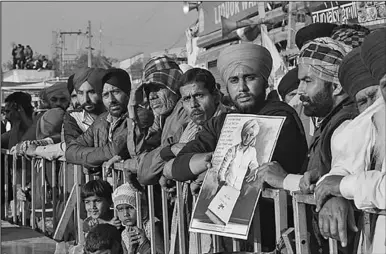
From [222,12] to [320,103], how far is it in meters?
18.1

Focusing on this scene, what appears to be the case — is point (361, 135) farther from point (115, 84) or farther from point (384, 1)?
point (384, 1)

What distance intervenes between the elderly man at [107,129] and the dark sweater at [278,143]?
1364 millimetres

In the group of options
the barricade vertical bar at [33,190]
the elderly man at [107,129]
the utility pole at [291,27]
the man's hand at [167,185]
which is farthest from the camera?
the utility pole at [291,27]

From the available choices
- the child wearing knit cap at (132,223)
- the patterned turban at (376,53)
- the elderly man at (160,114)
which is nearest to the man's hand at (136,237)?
the child wearing knit cap at (132,223)

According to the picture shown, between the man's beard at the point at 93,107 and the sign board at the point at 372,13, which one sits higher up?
the sign board at the point at 372,13

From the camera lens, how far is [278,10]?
18.5 meters

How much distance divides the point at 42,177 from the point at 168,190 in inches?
121

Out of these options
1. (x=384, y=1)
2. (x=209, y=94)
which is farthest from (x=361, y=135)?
(x=384, y=1)

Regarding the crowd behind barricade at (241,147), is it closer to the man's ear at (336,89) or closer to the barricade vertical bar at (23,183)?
the man's ear at (336,89)

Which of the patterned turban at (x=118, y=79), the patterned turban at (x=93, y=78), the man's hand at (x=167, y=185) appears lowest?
the man's hand at (x=167, y=185)

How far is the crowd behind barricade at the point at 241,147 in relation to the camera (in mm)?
2531

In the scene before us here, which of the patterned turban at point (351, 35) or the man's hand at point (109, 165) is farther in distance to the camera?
the man's hand at point (109, 165)

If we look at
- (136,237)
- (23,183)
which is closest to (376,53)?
(136,237)

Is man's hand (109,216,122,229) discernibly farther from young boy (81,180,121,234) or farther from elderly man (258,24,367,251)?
elderly man (258,24,367,251)
